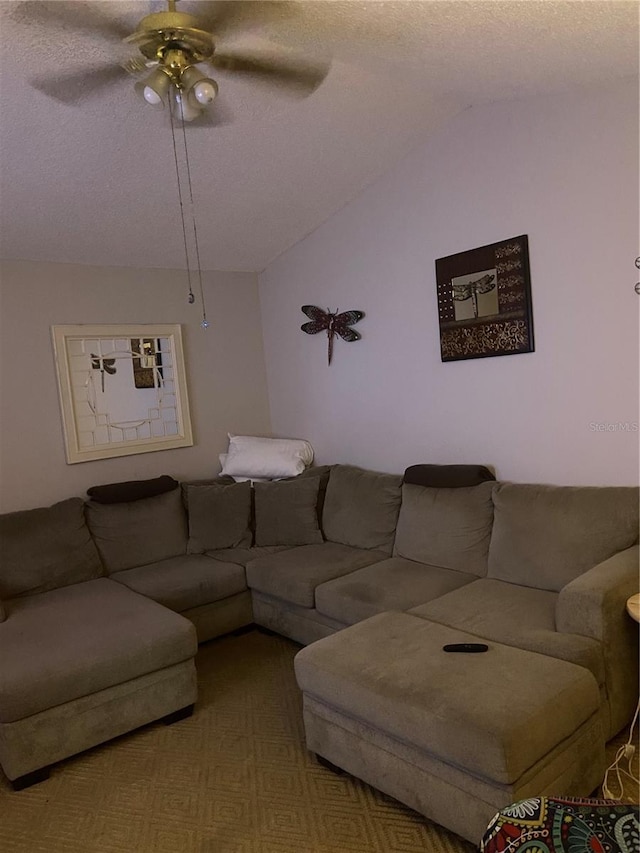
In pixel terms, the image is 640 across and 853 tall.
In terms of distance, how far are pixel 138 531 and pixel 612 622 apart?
253cm

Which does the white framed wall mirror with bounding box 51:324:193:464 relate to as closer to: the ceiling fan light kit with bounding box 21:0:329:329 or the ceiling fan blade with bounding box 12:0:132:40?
the ceiling fan light kit with bounding box 21:0:329:329

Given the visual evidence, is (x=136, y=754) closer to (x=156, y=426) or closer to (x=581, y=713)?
(x=581, y=713)

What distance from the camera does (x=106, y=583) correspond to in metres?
3.34

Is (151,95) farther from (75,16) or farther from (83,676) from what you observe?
(83,676)

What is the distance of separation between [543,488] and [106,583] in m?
2.26

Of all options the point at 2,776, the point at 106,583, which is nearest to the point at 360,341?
the point at 106,583

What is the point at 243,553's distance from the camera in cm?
371

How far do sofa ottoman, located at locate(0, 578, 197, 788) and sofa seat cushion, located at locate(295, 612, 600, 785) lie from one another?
27.9 inches

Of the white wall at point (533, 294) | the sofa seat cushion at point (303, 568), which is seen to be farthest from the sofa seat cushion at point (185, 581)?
the white wall at point (533, 294)

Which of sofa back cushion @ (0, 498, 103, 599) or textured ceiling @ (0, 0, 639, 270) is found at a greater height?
textured ceiling @ (0, 0, 639, 270)

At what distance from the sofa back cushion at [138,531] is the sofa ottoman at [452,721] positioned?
5.28 ft

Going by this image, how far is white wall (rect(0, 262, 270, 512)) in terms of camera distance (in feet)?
11.7

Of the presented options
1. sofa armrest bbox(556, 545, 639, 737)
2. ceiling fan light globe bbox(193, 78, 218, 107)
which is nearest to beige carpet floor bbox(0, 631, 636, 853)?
sofa armrest bbox(556, 545, 639, 737)

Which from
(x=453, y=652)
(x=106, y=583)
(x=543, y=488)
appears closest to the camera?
(x=453, y=652)
